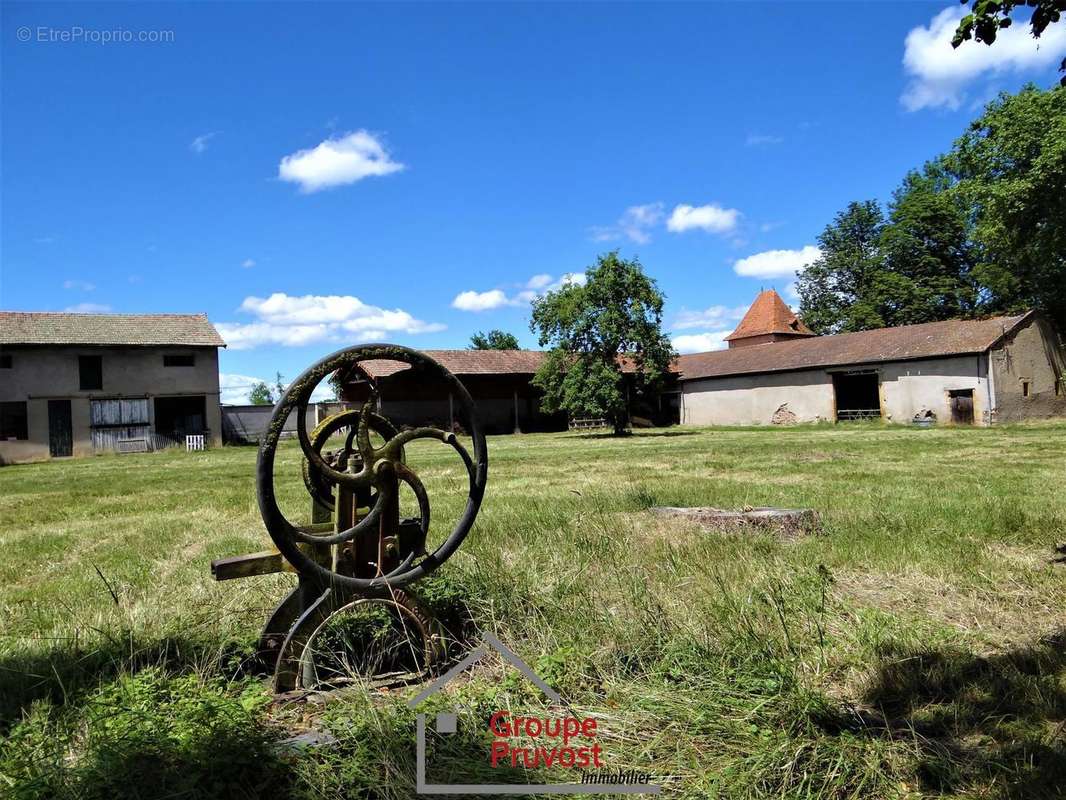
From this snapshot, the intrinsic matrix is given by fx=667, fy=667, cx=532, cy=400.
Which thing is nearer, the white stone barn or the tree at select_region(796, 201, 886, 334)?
the white stone barn

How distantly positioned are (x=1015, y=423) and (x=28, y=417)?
133ft

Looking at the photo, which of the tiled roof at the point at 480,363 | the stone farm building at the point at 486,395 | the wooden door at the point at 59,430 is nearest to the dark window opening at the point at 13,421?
the wooden door at the point at 59,430

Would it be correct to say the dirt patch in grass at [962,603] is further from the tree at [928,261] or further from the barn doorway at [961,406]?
the tree at [928,261]

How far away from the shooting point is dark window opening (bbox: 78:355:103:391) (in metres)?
28.2

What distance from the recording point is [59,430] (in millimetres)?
27656

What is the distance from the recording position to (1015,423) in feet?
90.1

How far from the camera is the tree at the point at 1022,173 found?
26.0 m

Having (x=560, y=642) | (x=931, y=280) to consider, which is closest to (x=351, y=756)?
(x=560, y=642)

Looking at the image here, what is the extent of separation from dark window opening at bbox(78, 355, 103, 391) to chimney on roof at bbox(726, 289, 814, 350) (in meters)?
42.6

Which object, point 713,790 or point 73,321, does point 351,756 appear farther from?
point 73,321

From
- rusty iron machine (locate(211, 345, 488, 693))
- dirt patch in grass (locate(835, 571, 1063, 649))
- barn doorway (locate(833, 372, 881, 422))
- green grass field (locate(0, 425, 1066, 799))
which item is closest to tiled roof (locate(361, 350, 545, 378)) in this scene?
barn doorway (locate(833, 372, 881, 422))

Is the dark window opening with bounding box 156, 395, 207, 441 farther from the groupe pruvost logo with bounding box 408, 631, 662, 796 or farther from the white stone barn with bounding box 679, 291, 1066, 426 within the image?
the groupe pruvost logo with bounding box 408, 631, 662, 796

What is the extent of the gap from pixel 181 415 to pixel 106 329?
4.82 metres

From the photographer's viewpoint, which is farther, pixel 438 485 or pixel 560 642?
pixel 438 485
